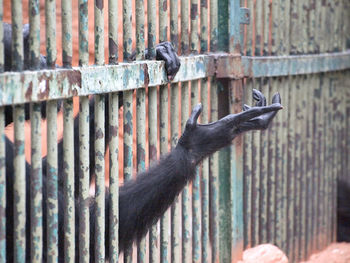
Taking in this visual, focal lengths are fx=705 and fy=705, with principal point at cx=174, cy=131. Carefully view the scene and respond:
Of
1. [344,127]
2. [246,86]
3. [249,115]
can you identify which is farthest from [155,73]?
[344,127]

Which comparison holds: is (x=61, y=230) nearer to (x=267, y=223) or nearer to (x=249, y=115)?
(x=249, y=115)

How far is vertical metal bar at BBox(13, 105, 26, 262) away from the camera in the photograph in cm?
204

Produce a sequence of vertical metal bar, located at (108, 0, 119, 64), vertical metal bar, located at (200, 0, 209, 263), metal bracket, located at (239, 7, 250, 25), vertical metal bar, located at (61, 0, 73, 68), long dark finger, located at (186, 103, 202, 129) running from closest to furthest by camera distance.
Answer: vertical metal bar, located at (61, 0, 73, 68), vertical metal bar, located at (108, 0, 119, 64), long dark finger, located at (186, 103, 202, 129), vertical metal bar, located at (200, 0, 209, 263), metal bracket, located at (239, 7, 250, 25)

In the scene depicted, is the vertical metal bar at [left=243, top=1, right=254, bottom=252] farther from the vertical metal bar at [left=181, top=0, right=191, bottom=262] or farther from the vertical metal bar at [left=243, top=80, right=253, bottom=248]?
the vertical metal bar at [left=181, top=0, right=191, bottom=262]

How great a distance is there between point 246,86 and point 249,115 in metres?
0.88

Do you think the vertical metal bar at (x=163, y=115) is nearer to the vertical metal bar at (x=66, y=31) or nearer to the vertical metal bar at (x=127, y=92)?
the vertical metal bar at (x=127, y=92)

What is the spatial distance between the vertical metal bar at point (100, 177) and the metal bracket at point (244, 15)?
4.25 feet

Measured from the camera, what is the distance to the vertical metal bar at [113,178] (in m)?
2.50

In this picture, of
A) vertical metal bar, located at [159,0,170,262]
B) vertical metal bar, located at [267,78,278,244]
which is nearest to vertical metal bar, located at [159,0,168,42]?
vertical metal bar, located at [159,0,170,262]

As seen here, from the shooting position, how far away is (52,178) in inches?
86.4

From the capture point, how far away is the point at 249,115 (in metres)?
2.76

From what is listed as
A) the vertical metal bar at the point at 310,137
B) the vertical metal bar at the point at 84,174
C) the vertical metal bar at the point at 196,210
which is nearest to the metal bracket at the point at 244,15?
the vertical metal bar at the point at 196,210

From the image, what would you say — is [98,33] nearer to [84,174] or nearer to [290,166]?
[84,174]

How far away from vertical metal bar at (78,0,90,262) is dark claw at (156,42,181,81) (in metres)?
0.46
